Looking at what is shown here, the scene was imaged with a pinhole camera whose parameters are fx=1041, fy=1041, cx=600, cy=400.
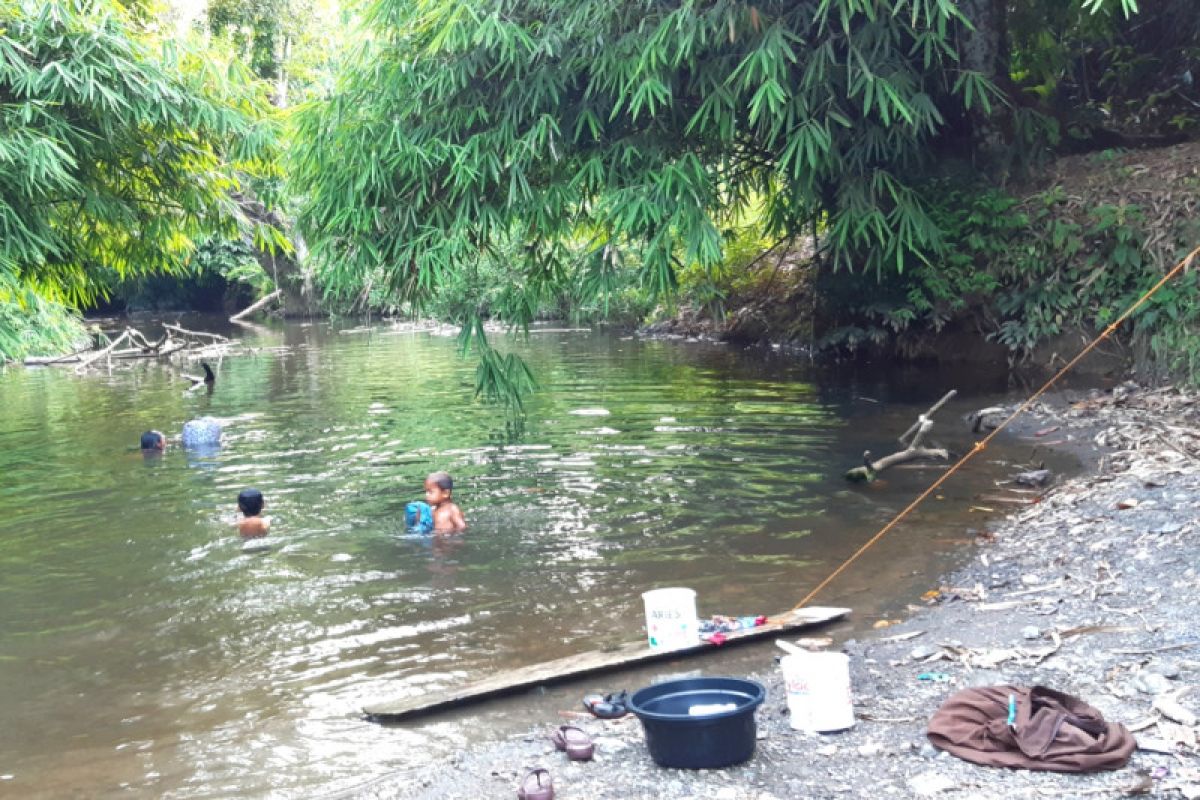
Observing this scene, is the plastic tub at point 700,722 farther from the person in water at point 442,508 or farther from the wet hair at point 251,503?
the wet hair at point 251,503

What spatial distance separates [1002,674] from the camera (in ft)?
17.0

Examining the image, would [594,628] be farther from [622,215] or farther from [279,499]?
[279,499]

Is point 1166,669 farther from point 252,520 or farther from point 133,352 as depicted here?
point 133,352

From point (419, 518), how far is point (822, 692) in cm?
Result: 522

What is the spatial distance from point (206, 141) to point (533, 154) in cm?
304

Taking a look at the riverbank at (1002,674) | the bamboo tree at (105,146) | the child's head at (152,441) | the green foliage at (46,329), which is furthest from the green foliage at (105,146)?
the green foliage at (46,329)

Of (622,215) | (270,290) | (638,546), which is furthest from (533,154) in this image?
(270,290)

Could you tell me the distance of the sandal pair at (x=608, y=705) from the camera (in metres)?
5.23

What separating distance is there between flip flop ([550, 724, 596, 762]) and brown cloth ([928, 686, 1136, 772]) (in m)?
1.48

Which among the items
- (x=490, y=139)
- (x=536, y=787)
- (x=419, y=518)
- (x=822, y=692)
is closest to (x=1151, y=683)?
(x=822, y=692)

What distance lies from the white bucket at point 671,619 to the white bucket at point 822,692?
1253mm

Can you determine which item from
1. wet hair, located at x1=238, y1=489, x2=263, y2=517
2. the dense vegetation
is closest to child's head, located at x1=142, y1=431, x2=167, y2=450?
the dense vegetation

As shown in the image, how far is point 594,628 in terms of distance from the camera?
6828 millimetres

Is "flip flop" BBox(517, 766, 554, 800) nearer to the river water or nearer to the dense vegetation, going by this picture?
the river water
